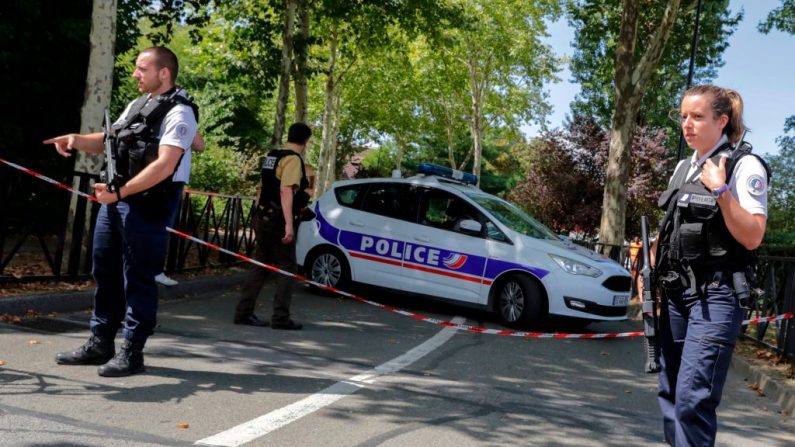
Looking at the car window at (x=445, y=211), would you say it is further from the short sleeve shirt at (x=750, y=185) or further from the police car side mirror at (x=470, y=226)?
the short sleeve shirt at (x=750, y=185)

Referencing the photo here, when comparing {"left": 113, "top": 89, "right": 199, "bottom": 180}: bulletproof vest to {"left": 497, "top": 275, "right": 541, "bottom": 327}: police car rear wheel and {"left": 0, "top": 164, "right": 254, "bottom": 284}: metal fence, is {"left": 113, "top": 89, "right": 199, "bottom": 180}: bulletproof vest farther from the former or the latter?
{"left": 497, "top": 275, "right": 541, "bottom": 327}: police car rear wheel

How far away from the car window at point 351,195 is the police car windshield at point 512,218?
154 cm

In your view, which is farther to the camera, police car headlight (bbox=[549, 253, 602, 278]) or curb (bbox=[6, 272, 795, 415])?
police car headlight (bbox=[549, 253, 602, 278])

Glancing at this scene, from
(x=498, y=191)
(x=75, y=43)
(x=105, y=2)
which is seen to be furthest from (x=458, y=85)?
(x=105, y=2)

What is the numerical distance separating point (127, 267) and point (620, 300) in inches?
249

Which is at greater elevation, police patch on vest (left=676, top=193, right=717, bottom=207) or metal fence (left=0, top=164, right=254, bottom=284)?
police patch on vest (left=676, top=193, right=717, bottom=207)

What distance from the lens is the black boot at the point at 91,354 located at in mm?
5137

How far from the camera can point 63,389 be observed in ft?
15.0

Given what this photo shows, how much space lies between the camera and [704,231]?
3.37m

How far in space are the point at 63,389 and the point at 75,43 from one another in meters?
8.74

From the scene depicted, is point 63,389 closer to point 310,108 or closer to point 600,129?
point 600,129

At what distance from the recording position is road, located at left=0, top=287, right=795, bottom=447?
4.11m

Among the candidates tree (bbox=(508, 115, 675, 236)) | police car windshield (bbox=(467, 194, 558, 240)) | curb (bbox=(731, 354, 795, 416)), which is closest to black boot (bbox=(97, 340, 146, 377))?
curb (bbox=(731, 354, 795, 416))

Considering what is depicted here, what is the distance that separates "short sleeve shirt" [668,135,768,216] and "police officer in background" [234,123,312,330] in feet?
15.8
